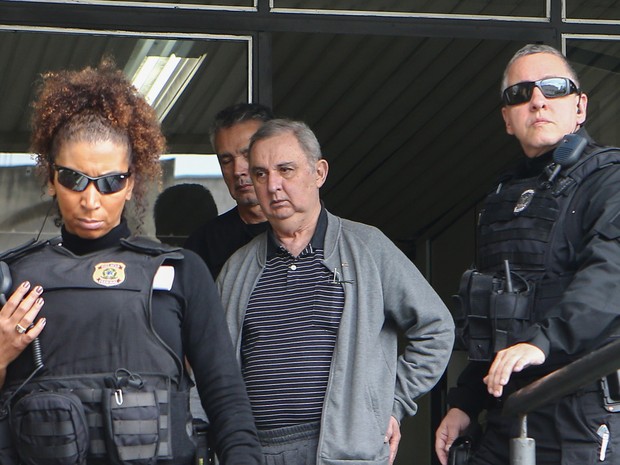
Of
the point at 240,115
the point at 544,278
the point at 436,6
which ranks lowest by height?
the point at 544,278

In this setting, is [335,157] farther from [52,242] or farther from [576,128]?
[52,242]

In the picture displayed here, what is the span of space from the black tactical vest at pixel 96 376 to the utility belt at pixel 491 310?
111 cm

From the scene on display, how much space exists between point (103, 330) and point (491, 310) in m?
1.29

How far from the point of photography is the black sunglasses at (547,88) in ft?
12.7

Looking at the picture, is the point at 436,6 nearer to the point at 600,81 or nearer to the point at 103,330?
the point at 600,81

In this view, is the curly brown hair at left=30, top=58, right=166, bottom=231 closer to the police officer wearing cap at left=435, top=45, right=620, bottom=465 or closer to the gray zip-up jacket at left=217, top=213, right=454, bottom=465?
the gray zip-up jacket at left=217, top=213, right=454, bottom=465

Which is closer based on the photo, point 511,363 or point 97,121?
point 97,121

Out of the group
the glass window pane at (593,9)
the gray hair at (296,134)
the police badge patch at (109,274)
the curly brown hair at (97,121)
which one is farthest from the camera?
the glass window pane at (593,9)

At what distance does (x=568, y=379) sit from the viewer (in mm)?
2895

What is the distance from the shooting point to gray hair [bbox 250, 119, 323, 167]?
13.9ft

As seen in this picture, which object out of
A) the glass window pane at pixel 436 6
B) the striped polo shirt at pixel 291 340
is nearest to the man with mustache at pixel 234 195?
the striped polo shirt at pixel 291 340

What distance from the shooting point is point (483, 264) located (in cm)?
394

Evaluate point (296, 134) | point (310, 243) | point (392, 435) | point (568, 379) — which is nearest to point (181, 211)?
point (296, 134)

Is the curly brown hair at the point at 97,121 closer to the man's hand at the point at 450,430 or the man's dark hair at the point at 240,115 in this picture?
the man's hand at the point at 450,430
